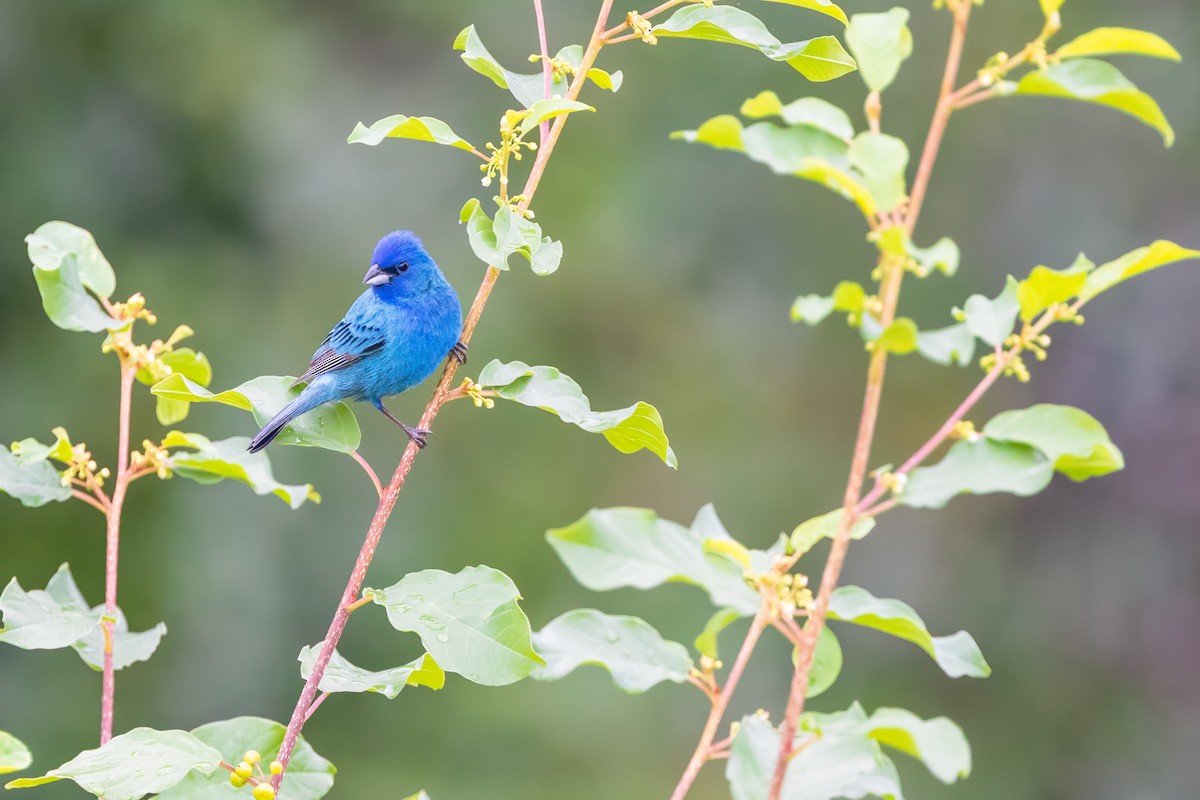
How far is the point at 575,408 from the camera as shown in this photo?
150 cm

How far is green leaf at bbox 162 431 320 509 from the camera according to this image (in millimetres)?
1613

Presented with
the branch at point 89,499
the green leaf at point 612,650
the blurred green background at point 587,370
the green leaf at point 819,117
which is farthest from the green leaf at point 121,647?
the blurred green background at point 587,370

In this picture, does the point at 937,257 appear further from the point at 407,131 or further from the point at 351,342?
the point at 351,342

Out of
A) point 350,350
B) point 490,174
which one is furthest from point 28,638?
point 350,350

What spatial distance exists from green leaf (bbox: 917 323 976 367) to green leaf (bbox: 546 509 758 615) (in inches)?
9.1

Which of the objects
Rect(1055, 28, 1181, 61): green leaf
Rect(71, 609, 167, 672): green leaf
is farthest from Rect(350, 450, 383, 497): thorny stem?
Rect(1055, 28, 1181, 61): green leaf

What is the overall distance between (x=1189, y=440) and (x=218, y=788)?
6769 millimetres

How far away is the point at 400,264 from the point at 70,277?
4.30ft

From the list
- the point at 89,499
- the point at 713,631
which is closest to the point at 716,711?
the point at 713,631

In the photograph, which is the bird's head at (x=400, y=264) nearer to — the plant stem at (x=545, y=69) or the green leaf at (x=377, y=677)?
the plant stem at (x=545, y=69)

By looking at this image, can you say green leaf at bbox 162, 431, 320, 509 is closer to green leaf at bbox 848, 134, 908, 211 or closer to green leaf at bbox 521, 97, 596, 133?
green leaf at bbox 521, 97, 596, 133

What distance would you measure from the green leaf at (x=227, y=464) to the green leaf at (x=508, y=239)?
362 mm

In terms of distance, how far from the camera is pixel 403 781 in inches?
245

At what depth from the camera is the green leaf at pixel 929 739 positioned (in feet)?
3.17
